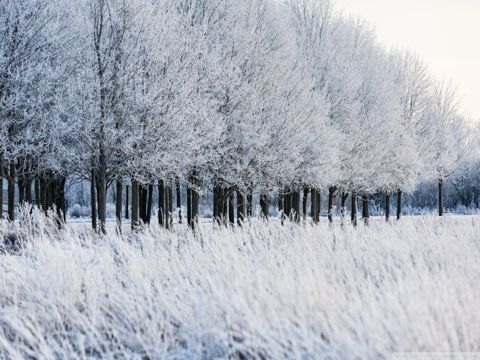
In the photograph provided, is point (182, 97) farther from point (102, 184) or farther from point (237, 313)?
point (237, 313)

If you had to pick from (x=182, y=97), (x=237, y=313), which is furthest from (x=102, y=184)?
(x=237, y=313)

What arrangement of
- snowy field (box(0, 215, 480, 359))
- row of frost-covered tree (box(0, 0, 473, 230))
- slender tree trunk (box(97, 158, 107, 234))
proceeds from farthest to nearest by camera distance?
slender tree trunk (box(97, 158, 107, 234)), row of frost-covered tree (box(0, 0, 473, 230)), snowy field (box(0, 215, 480, 359))

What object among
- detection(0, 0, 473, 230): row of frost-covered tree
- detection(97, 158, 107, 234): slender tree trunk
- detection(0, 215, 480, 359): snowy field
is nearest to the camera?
detection(0, 215, 480, 359): snowy field

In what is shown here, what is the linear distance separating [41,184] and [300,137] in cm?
1327

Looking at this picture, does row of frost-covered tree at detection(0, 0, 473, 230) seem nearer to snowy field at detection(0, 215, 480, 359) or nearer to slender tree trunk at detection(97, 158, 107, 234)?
slender tree trunk at detection(97, 158, 107, 234)

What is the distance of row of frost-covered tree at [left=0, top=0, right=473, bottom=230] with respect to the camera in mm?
12820

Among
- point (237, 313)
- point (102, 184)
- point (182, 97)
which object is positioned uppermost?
point (182, 97)

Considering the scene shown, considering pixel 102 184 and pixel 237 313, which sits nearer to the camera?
pixel 237 313

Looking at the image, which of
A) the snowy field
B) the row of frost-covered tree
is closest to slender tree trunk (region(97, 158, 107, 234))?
the row of frost-covered tree

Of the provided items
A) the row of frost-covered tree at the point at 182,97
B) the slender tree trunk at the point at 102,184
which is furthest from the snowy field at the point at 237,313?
the row of frost-covered tree at the point at 182,97

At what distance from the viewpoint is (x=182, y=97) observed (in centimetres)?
1327

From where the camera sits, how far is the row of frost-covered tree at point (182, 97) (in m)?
12.8

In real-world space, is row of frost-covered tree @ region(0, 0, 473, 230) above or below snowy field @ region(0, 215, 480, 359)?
above

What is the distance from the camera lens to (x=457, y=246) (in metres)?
7.26
